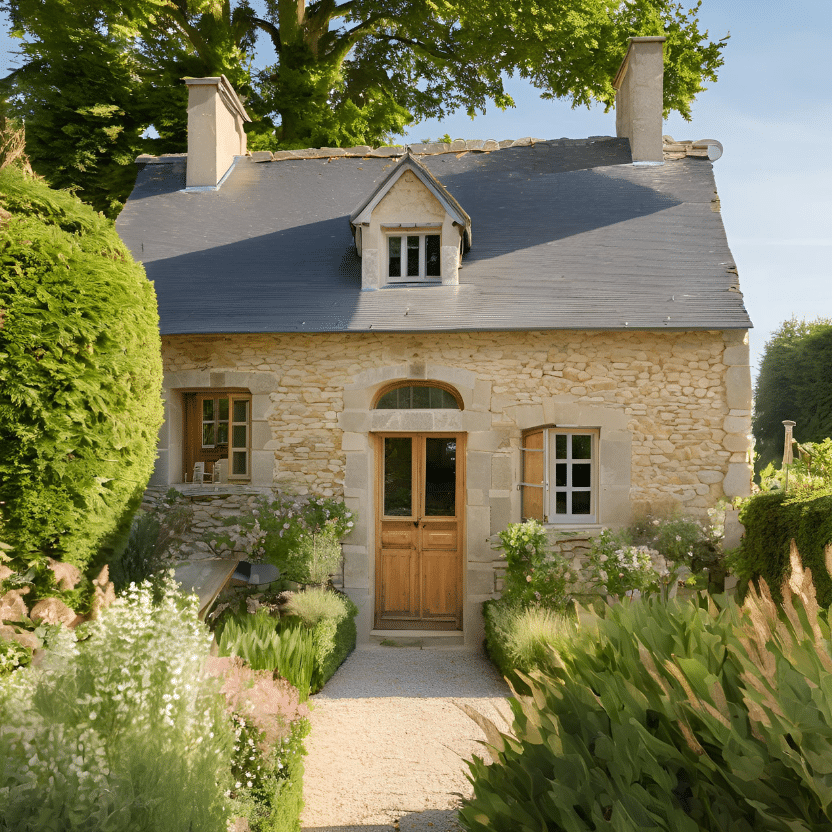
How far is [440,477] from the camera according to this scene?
811 centimetres

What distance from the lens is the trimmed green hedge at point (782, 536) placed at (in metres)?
5.33

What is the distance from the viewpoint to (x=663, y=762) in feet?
7.32

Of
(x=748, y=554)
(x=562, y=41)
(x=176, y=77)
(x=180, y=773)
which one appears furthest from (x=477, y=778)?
(x=176, y=77)

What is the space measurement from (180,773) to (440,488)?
5.64m

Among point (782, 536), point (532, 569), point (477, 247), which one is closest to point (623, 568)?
point (532, 569)

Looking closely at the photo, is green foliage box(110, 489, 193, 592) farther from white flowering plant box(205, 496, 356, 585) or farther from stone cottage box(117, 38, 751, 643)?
stone cottage box(117, 38, 751, 643)

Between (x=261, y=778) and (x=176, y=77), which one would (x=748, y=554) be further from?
(x=176, y=77)

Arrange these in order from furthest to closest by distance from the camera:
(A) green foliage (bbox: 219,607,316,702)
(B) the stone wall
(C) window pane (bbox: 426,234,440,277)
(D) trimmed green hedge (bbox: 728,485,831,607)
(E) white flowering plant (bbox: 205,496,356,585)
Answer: (C) window pane (bbox: 426,234,440,277)
(B) the stone wall
(E) white flowering plant (bbox: 205,496,356,585)
(D) trimmed green hedge (bbox: 728,485,831,607)
(A) green foliage (bbox: 219,607,316,702)

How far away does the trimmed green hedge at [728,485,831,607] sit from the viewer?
17.5 feet

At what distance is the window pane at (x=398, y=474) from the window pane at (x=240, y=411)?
5.67 feet

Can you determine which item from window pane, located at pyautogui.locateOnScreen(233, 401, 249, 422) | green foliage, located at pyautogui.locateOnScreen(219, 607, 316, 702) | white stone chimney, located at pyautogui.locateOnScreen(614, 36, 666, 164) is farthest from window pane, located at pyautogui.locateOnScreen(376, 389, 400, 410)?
white stone chimney, located at pyautogui.locateOnScreen(614, 36, 666, 164)

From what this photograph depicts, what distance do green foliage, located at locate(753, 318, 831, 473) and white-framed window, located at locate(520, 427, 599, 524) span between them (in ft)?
35.7

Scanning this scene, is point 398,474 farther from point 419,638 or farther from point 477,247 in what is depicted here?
point 477,247

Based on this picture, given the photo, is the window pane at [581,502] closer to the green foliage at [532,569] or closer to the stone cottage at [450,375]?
the stone cottage at [450,375]
